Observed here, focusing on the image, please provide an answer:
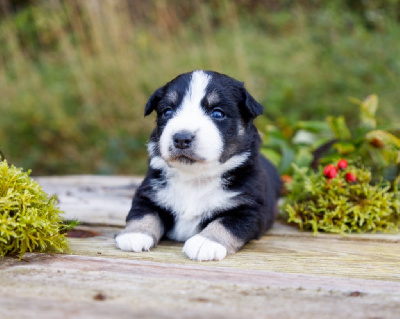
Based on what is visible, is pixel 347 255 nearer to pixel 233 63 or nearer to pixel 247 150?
pixel 247 150

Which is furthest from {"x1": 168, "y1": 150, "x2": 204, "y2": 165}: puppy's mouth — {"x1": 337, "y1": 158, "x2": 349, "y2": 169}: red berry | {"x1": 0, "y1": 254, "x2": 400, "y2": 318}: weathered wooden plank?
{"x1": 337, "y1": 158, "x2": 349, "y2": 169}: red berry

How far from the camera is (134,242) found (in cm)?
334

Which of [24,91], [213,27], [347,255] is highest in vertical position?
[213,27]

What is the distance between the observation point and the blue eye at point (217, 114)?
3607mm

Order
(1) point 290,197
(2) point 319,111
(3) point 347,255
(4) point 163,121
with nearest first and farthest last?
(3) point 347,255 → (4) point 163,121 → (1) point 290,197 → (2) point 319,111

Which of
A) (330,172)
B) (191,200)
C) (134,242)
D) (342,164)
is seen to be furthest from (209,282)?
(342,164)

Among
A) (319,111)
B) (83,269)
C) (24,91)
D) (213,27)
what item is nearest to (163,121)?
(83,269)

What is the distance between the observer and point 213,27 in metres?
13.9

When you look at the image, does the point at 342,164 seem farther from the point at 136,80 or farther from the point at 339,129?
the point at 136,80

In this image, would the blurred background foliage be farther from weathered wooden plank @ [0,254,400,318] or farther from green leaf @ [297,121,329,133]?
weathered wooden plank @ [0,254,400,318]

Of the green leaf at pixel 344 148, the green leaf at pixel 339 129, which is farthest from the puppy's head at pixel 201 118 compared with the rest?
the green leaf at pixel 339 129

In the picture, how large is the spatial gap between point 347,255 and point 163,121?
1.65 meters

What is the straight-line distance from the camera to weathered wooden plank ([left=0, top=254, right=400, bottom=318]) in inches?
87.8

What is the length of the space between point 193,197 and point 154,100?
84cm
